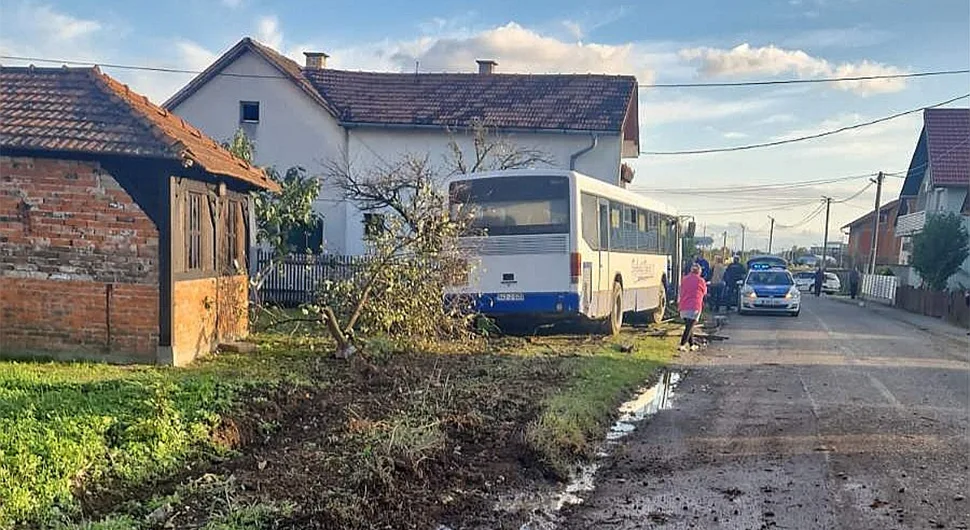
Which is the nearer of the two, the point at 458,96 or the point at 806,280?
the point at 458,96

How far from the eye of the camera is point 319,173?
1149 inches

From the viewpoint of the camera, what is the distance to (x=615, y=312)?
17.9 meters

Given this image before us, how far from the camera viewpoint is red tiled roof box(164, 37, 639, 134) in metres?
28.8

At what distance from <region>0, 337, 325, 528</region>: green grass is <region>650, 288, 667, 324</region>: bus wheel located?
47.0 ft

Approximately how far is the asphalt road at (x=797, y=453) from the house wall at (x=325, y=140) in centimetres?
1565

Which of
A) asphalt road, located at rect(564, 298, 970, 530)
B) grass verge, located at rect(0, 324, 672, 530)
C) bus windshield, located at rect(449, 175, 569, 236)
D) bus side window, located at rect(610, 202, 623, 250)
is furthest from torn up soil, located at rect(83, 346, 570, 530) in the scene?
bus side window, located at rect(610, 202, 623, 250)

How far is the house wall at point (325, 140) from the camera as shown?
28922 millimetres

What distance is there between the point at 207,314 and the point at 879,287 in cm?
4177

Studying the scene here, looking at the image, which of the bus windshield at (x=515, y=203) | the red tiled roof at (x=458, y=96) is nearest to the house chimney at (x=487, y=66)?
the red tiled roof at (x=458, y=96)

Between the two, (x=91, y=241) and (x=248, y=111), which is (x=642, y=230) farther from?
(x=248, y=111)

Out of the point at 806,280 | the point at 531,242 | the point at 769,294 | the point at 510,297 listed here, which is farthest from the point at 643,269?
the point at 806,280

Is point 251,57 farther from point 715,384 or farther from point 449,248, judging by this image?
point 715,384

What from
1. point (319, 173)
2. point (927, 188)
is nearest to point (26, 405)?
point (319, 173)

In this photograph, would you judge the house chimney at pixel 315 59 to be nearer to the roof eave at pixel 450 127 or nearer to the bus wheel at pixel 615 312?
the roof eave at pixel 450 127
